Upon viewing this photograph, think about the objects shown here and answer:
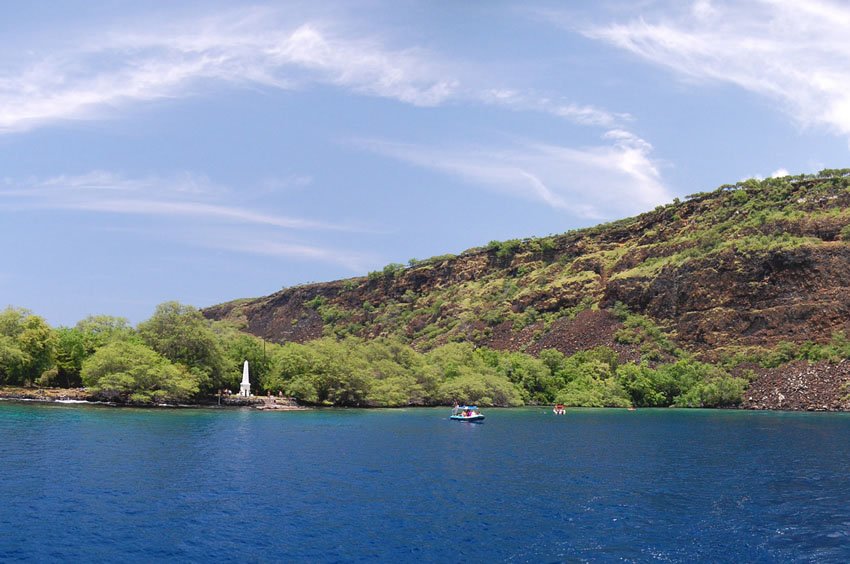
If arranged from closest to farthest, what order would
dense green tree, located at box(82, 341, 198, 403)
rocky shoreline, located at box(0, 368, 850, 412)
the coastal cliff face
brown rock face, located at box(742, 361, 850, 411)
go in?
1. dense green tree, located at box(82, 341, 198, 403)
2. rocky shoreline, located at box(0, 368, 850, 412)
3. brown rock face, located at box(742, 361, 850, 411)
4. the coastal cliff face

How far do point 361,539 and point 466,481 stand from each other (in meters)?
14.4

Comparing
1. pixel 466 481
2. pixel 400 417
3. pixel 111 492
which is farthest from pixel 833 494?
pixel 400 417

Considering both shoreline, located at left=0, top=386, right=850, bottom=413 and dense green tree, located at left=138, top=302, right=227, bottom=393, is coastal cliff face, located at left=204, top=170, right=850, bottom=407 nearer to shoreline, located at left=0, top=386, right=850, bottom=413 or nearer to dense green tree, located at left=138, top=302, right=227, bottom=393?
shoreline, located at left=0, top=386, right=850, bottom=413

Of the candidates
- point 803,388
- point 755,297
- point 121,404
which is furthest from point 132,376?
point 755,297

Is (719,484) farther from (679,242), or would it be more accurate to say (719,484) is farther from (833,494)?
(679,242)

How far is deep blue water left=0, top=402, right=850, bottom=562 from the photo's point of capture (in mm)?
27672

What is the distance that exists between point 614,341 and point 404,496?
12848 centimetres

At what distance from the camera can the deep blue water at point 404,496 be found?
2767 centimetres

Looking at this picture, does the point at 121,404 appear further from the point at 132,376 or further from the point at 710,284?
the point at 710,284

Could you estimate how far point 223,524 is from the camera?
1204 inches

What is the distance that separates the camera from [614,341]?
518 ft

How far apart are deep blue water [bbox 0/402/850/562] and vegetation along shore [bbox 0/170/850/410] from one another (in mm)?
34150

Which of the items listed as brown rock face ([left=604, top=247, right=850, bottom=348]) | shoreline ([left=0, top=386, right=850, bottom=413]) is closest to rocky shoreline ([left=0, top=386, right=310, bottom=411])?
shoreline ([left=0, top=386, right=850, bottom=413])

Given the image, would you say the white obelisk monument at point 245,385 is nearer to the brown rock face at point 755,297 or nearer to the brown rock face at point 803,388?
the brown rock face at point 803,388
